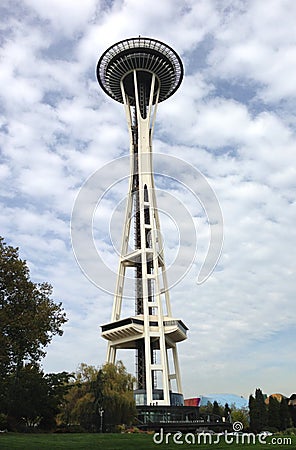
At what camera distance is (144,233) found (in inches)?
2343

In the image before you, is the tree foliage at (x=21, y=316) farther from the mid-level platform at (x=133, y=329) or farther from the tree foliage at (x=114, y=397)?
the mid-level platform at (x=133, y=329)

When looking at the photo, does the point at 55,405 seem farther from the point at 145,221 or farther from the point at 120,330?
the point at 145,221

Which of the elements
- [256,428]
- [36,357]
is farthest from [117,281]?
[36,357]

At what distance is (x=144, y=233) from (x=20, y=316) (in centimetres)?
3970

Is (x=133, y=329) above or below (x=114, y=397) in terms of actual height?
above

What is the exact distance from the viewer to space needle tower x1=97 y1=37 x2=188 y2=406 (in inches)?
2196

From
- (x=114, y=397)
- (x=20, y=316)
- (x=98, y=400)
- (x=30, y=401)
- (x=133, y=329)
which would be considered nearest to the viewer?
(x=20, y=316)

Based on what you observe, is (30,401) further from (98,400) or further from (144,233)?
(144,233)

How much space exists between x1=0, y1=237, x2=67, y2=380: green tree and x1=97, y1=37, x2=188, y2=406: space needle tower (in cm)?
3414

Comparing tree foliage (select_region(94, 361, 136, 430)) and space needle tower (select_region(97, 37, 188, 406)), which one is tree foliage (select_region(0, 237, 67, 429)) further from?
space needle tower (select_region(97, 37, 188, 406))

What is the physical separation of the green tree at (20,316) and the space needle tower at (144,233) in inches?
1344

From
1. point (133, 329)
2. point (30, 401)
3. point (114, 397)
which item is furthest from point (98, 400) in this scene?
point (133, 329)

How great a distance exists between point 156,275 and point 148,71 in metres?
28.3

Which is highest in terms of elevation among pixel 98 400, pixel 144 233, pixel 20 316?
pixel 144 233
